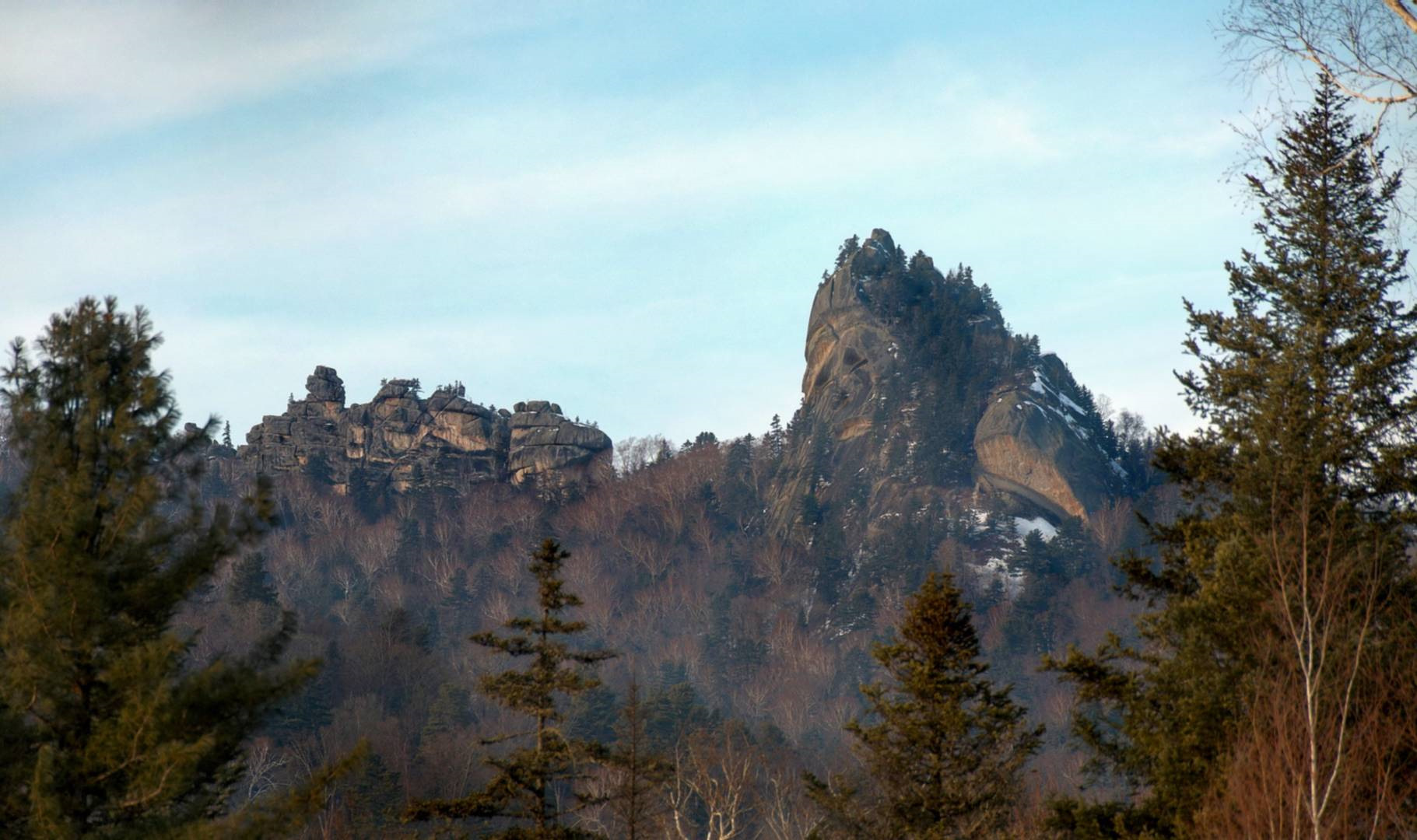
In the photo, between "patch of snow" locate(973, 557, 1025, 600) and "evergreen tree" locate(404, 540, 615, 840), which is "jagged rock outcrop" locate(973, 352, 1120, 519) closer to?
"patch of snow" locate(973, 557, 1025, 600)

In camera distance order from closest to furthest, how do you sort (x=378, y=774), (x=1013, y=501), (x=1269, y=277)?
(x=1269, y=277), (x=378, y=774), (x=1013, y=501)

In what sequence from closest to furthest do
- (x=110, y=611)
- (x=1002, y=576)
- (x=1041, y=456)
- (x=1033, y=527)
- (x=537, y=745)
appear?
1. (x=110, y=611)
2. (x=537, y=745)
3. (x=1002, y=576)
4. (x=1033, y=527)
5. (x=1041, y=456)

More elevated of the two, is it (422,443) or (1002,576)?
(422,443)

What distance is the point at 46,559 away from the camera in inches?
523

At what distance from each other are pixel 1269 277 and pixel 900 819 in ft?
30.4

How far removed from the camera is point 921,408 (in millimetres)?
135000

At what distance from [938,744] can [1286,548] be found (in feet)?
18.7

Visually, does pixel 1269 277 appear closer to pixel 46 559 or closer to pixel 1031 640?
pixel 46 559

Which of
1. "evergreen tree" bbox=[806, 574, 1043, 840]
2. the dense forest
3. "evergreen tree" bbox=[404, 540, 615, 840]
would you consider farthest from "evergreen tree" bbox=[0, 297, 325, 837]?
"evergreen tree" bbox=[806, 574, 1043, 840]

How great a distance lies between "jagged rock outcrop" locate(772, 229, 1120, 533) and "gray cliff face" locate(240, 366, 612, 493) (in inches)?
906

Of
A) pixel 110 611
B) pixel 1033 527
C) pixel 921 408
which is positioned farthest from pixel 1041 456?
pixel 110 611

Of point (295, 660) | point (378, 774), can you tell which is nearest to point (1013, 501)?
point (378, 774)

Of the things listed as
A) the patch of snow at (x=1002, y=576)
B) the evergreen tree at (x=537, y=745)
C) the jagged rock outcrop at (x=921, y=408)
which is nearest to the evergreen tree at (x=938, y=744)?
the evergreen tree at (x=537, y=745)

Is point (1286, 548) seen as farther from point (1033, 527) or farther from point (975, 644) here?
point (1033, 527)
